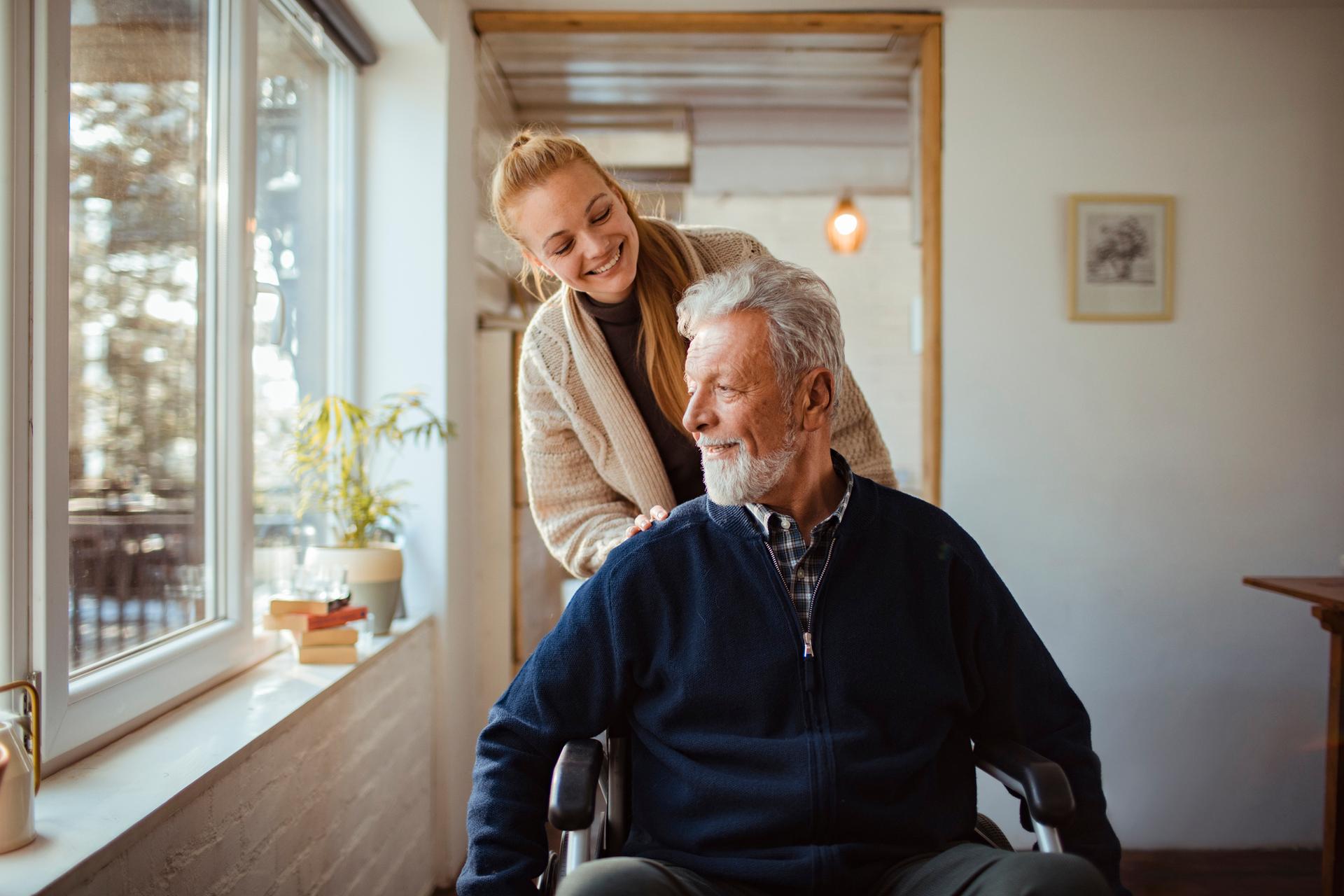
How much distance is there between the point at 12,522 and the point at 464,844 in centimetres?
200

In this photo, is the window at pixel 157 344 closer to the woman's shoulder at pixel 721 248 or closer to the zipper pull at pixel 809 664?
the woman's shoulder at pixel 721 248

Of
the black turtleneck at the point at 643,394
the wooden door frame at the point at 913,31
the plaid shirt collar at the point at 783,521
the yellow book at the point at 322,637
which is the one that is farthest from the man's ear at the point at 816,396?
the wooden door frame at the point at 913,31

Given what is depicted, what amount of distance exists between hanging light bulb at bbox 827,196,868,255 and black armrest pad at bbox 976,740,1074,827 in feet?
12.3

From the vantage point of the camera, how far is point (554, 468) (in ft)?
6.52

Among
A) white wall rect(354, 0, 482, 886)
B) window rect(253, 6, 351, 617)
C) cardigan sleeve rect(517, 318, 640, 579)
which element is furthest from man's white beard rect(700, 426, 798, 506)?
white wall rect(354, 0, 482, 886)

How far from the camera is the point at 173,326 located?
187 cm

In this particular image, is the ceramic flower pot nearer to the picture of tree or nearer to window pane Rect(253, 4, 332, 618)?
window pane Rect(253, 4, 332, 618)

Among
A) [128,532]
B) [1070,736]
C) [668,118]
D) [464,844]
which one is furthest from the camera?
[668,118]

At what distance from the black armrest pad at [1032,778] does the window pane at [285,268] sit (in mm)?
1701

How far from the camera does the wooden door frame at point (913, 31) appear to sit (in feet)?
10.3

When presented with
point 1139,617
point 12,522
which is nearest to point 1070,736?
point 12,522

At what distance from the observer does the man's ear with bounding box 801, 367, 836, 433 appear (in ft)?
5.06

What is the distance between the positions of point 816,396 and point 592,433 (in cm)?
54

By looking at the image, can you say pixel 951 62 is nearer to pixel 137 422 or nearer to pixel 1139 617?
pixel 1139 617
